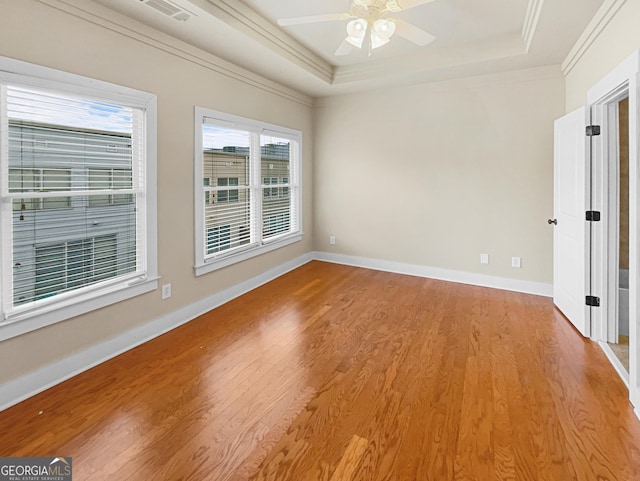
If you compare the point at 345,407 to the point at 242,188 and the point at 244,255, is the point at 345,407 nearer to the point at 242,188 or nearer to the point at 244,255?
the point at 244,255

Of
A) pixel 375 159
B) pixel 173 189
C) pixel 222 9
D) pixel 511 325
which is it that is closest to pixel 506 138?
pixel 375 159

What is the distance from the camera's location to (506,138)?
168 inches

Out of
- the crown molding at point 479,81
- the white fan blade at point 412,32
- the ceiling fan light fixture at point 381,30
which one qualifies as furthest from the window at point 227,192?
the crown molding at point 479,81

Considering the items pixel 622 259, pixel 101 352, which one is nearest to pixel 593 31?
pixel 622 259

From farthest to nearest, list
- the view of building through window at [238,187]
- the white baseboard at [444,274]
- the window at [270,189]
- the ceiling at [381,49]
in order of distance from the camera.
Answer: the window at [270,189]
the white baseboard at [444,274]
the view of building through window at [238,187]
the ceiling at [381,49]

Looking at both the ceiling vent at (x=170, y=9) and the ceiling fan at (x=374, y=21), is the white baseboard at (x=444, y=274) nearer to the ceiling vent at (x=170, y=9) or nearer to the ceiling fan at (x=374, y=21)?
the ceiling fan at (x=374, y=21)

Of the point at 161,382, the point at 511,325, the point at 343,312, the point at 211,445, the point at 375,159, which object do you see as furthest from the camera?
the point at 375,159

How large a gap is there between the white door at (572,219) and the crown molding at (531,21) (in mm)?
848

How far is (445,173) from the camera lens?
4723 mm

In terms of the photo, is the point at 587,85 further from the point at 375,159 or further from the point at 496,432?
the point at 496,432

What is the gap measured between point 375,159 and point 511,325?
3025 millimetres

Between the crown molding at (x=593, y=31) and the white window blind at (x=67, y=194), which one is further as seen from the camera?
the crown molding at (x=593, y=31)

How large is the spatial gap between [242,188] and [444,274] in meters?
3.06

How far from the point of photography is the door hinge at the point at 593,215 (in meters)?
2.90
